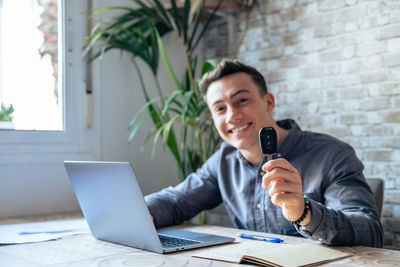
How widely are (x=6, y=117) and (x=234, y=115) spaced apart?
1.19 metres

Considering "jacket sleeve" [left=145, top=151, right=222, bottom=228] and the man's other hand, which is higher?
the man's other hand

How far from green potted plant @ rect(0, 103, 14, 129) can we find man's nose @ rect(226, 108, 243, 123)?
45.4 inches

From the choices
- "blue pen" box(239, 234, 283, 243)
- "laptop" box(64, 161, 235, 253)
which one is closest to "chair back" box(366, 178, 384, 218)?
"blue pen" box(239, 234, 283, 243)

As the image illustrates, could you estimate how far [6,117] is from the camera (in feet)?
7.69

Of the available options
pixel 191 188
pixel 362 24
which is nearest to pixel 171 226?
pixel 191 188

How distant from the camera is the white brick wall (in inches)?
94.8

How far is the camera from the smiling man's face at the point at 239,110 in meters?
1.88

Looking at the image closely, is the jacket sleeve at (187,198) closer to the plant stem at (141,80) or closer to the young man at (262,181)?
the young man at (262,181)

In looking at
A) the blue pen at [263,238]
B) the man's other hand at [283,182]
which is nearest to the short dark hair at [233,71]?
the blue pen at [263,238]

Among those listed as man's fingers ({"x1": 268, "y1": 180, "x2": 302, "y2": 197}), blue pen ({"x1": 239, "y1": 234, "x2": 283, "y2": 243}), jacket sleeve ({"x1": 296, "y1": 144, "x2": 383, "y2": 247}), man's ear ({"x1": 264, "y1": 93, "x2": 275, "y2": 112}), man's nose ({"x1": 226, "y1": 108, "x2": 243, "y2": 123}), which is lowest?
blue pen ({"x1": 239, "y1": 234, "x2": 283, "y2": 243})

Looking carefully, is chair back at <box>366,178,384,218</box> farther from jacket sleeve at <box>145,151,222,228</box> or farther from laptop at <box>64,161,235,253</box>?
laptop at <box>64,161,235,253</box>

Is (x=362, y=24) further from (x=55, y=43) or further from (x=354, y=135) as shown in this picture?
(x=55, y=43)

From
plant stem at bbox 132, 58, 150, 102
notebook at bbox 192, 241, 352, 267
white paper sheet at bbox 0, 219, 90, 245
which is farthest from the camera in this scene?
plant stem at bbox 132, 58, 150, 102

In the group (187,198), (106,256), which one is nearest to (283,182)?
(106,256)
